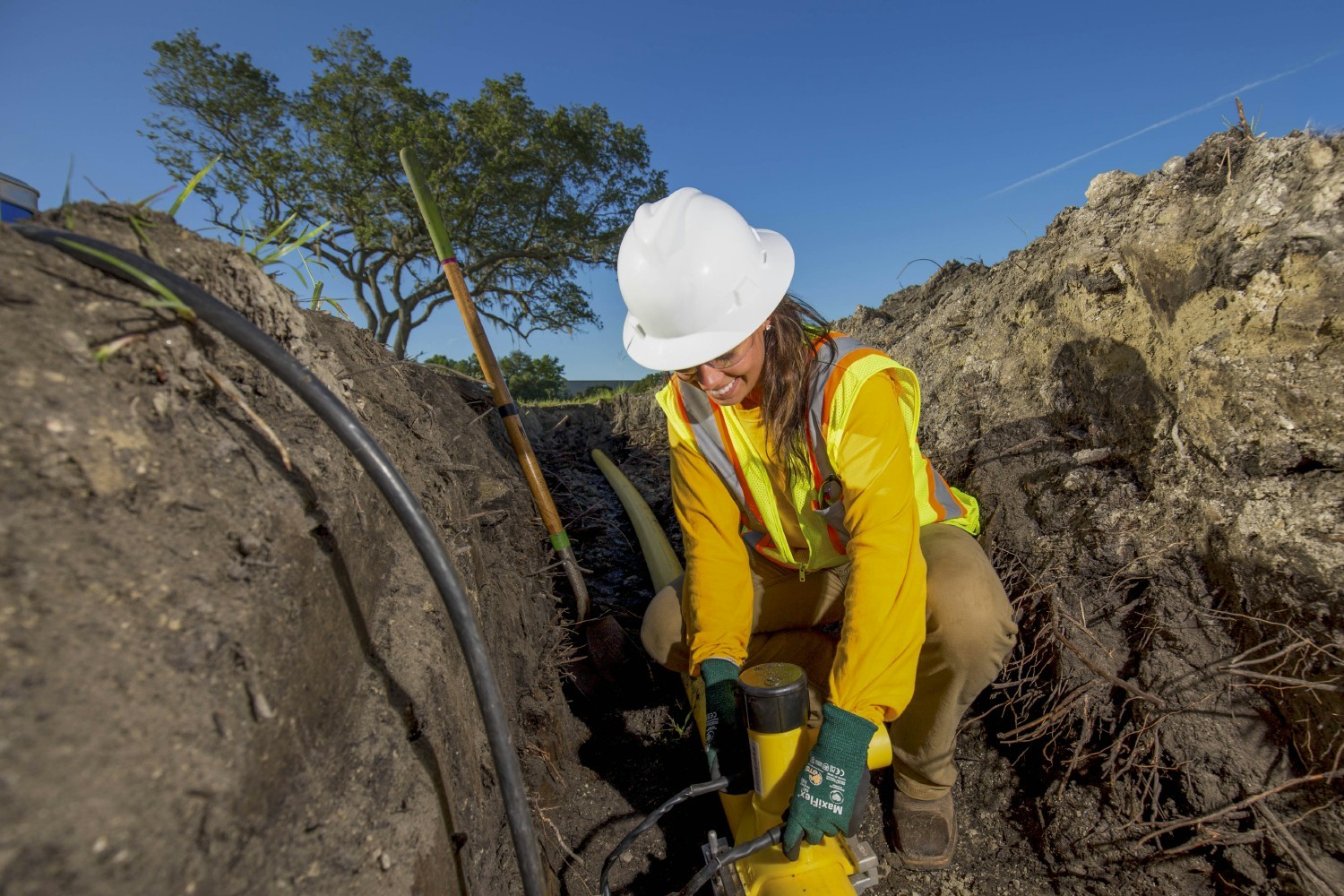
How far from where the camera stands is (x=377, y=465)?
1107 mm

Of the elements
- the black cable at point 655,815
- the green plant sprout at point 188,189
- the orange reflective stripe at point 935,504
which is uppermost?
the green plant sprout at point 188,189

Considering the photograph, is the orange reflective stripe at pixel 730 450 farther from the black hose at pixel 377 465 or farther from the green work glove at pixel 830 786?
the black hose at pixel 377 465

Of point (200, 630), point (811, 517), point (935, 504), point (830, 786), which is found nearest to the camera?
point (200, 630)

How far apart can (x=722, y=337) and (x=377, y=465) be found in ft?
3.38

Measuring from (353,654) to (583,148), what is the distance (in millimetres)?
15914

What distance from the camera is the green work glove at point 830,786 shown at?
152 cm

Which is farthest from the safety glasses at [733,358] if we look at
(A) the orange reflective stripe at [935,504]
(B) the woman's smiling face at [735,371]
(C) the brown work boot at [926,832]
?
(C) the brown work boot at [926,832]

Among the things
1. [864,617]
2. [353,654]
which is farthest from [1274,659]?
[353,654]

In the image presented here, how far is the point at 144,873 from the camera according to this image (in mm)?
804

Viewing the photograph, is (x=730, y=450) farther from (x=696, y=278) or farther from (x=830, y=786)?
(x=830, y=786)

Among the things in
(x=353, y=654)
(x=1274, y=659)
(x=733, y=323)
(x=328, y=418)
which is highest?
(x=733, y=323)

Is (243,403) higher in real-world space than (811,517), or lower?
higher

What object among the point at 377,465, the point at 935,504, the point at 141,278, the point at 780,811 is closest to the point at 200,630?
the point at 377,465

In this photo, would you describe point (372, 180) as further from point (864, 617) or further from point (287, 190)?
point (864, 617)
